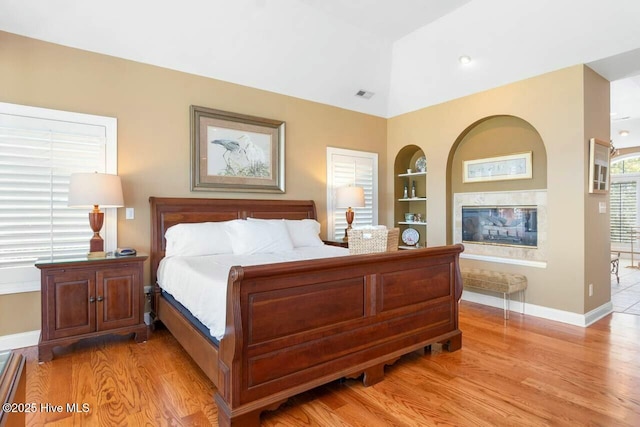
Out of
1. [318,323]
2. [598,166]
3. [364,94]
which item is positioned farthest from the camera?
[364,94]

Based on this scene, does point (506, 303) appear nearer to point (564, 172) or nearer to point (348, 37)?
point (564, 172)

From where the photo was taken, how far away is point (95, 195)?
9.78 ft

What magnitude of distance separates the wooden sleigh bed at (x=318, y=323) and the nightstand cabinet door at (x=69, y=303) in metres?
0.60

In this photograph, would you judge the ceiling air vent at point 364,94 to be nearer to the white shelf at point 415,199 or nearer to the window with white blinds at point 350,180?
the window with white blinds at point 350,180

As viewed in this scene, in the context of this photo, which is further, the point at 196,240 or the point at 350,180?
the point at 350,180

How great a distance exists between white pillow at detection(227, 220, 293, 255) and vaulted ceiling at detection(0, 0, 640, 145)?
1.84m

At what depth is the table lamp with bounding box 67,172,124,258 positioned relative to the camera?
9.70ft

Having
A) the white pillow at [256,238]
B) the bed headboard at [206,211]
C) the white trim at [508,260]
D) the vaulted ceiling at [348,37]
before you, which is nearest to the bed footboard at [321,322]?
the white pillow at [256,238]

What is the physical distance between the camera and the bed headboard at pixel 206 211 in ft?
11.8

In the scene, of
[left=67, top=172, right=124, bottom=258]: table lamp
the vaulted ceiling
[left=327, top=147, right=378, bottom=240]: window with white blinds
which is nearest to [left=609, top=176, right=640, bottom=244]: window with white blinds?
the vaulted ceiling

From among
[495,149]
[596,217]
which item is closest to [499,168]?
[495,149]

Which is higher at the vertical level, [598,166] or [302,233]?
[598,166]

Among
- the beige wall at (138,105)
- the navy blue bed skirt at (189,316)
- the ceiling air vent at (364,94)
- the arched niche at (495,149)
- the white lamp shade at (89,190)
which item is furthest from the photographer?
the ceiling air vent at (364,94)

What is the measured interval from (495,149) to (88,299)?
495 centimetres
